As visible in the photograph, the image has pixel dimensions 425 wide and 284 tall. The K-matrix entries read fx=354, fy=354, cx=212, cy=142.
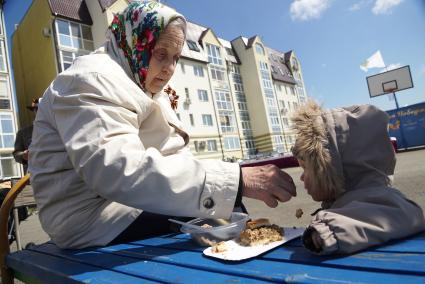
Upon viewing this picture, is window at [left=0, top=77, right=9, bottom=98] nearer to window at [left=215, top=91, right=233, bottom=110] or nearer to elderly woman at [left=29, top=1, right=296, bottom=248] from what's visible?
window at [left=215, top=91, right=233, bottom=110]

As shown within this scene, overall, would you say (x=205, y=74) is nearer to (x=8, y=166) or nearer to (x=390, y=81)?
(x=390, y=81)

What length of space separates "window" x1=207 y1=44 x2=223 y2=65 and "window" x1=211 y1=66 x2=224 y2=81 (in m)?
0.74

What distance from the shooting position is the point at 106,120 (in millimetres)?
1440

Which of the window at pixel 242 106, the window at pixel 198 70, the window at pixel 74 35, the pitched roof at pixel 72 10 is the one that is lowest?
the window at pixel 242 106

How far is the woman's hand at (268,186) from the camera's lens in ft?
4.90

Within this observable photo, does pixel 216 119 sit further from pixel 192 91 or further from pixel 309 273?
pixel 309 273

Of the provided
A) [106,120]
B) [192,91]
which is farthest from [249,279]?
[192,91]

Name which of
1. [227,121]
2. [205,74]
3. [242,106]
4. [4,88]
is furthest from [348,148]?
[242,106]


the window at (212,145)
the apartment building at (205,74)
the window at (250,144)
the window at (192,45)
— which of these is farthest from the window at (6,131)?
the window at (250,144)

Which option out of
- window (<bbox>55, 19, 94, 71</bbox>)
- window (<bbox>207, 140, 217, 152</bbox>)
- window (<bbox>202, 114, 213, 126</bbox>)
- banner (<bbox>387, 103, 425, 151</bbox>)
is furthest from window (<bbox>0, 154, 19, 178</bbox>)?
banner (<bbox>387, 103, 425, 151</bbox>)

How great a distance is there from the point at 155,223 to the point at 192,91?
31.0m

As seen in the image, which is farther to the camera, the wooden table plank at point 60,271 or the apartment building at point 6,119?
the apartment building at point 6,119

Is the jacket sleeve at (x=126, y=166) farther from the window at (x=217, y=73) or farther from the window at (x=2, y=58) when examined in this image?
the window at (x=217, y=73)

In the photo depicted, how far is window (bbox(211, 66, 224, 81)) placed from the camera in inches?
1422
